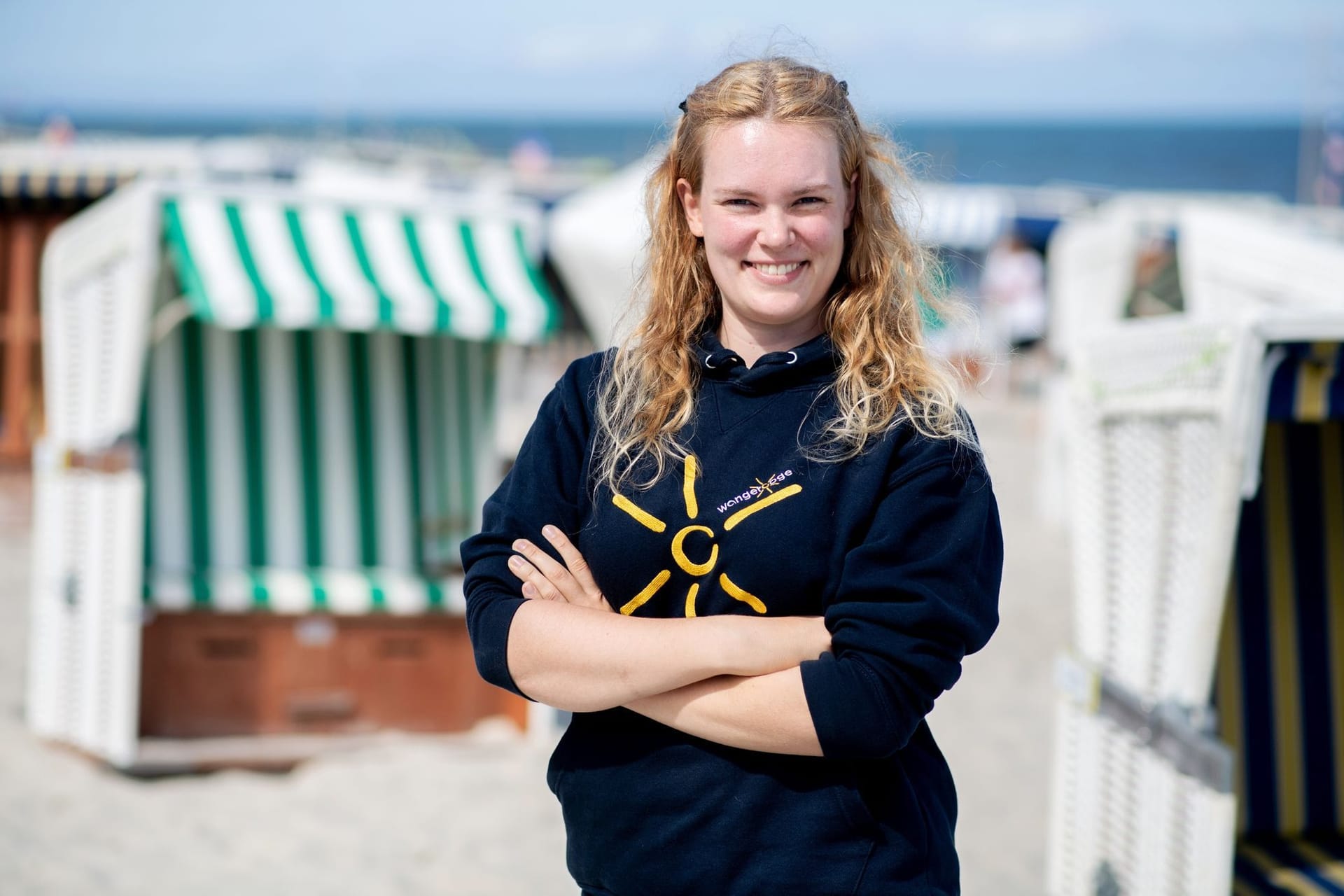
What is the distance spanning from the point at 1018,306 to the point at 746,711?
14.3 meters

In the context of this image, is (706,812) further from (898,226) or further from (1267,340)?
(1267,340)

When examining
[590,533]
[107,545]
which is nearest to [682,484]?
[590,533]

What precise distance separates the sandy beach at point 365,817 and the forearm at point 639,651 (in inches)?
121

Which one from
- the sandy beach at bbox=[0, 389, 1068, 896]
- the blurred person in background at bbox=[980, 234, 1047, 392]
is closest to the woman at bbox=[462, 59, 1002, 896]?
the sandy beach at bbox=[0, 389, 1068, 896]

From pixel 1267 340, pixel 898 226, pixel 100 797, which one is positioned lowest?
pixel 100 797

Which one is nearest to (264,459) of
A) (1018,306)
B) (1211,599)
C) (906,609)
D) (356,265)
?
(356,265)

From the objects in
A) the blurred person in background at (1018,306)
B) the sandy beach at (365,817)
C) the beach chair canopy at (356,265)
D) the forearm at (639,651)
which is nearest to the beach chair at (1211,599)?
the sandy beach at (365,817)

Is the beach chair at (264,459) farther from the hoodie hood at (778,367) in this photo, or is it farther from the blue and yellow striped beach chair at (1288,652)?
the hoodie hood at (778,367)

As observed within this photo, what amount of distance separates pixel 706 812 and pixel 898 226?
878 millimetres

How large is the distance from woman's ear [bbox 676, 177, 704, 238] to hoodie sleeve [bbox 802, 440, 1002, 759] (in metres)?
0.48

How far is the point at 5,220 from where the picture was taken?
10.3m

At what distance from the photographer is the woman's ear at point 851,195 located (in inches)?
73.4

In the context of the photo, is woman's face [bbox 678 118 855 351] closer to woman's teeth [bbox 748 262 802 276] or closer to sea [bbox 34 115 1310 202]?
woman's teeth [bbox 748 262 802 276]

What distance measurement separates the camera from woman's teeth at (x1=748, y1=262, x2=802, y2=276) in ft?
5.93
